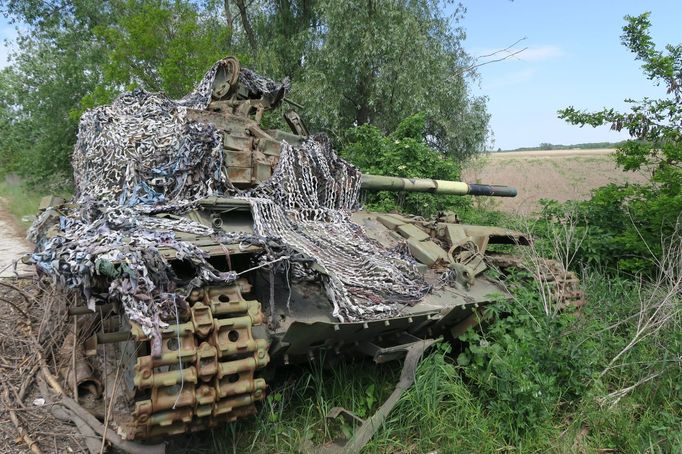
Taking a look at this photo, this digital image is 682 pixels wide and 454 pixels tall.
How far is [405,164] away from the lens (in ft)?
34.2

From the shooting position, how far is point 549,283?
4.80 metres

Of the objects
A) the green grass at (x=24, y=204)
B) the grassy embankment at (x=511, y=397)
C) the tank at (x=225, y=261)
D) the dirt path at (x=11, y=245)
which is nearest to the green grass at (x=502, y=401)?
the grassy embankment at (x=511, y=397)

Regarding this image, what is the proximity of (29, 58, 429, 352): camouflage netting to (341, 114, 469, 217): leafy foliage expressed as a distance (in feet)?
13.8

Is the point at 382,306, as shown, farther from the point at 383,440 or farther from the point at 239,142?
the point at 239,142

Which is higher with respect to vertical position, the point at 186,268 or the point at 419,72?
the point at 419,72

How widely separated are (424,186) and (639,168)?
2439 mm

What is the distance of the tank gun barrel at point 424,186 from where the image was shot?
6.21 meters

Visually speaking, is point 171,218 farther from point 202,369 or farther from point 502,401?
point 502,401

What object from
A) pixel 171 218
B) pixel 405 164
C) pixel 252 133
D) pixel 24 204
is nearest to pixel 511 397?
pixel 171 218

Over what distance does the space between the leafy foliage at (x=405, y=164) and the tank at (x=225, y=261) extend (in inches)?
147

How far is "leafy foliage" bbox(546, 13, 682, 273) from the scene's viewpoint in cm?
619

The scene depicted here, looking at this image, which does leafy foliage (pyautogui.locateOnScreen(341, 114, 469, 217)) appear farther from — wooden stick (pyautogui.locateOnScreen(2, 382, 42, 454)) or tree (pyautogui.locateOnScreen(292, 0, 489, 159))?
wooden stick (pyautogui.locateOnScreen(2, 382, 42, 454))

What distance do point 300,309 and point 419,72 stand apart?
965 centimetres

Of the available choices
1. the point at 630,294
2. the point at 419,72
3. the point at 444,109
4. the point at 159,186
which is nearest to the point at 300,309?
the point at 159,186
